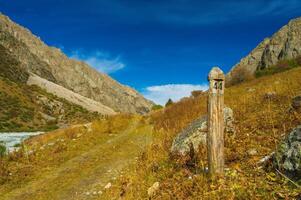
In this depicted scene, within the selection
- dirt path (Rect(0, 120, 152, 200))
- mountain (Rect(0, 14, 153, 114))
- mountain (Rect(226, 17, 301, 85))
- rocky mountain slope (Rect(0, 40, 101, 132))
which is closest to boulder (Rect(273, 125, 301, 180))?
dirt path (Rect(0, 120, 152, 200))

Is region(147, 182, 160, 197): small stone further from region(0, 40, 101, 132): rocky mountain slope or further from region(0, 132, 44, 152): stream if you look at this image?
region(0, 40, 101, 132): rocky mountain slope

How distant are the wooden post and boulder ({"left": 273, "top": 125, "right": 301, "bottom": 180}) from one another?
3.40ft

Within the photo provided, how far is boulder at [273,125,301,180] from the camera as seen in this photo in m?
5.26

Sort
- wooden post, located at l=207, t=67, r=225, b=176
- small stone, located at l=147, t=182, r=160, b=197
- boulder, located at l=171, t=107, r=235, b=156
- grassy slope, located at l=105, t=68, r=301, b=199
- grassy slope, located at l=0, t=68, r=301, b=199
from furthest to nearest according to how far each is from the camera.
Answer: boulder, located at l=171, t=107, r=235, b=156 < small stone, located at l=147, t=182, r=160, b=197 < wooden post, located at l=207, t=67, r=225, b=176 < grassy slope, located at l=0, t=68, r=301, b=199 < grassy slope, located at l=105, t=68, r=301, b=199

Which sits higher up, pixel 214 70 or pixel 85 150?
pixel 214 70

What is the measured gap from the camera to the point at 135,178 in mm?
8430

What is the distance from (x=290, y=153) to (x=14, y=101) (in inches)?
3029

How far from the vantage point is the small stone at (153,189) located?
7.06 m

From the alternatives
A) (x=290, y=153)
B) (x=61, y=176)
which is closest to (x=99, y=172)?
(x=61, y=176)

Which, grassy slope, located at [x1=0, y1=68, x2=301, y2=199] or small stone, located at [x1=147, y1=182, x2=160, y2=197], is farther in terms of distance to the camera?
small stone, located at [x1=147, y1=182, x2=160, y2=197]

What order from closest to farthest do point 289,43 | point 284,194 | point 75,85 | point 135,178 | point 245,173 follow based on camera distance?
point 284,194 < point 245,173 < point 135,178 < point 289,43 < point 75,85

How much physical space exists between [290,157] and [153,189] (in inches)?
121

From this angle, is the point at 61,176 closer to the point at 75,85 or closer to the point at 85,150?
the point at 85,150

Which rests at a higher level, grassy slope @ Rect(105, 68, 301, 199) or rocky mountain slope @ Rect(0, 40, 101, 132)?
rocky mountain slope @ Rect(0, 40, 101, 132)
